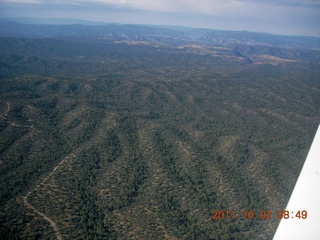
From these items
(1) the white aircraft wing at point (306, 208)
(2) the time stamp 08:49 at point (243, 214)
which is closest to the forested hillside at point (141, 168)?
(2) the time stamp 08:49 at point (243, 214)

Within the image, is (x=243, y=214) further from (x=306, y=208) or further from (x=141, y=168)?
(x=306, y=208)

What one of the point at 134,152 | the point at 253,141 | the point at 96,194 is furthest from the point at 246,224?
the point at 253,141

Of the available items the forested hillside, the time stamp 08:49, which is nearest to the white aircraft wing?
the forested hillside

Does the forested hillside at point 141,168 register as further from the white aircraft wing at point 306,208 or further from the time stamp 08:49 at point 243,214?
the white aircraft wing at point 306,208

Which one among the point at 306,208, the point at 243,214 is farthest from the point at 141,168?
the point at 306,208

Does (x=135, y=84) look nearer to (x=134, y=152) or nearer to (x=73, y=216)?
(x=134, y=152)

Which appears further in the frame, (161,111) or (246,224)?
(161,111)

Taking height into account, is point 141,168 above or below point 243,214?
above

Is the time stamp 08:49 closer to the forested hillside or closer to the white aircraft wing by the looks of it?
the forested hillside

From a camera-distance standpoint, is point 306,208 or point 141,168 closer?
point 306,208
